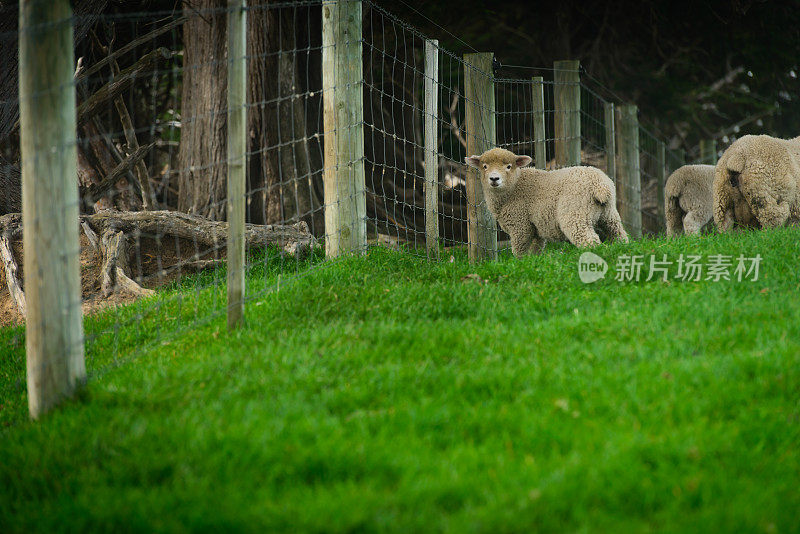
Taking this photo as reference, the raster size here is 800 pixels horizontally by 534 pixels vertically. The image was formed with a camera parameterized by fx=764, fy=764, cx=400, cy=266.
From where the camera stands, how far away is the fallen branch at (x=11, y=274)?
304 inches

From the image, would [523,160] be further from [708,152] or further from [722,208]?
[708,152]

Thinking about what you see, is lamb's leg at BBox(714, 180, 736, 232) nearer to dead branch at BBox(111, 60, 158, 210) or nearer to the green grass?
the green grass

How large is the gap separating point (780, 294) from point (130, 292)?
19.6 feet

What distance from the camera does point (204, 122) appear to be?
31.6 ft

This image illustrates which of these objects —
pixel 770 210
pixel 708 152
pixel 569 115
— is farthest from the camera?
pixel 708 152

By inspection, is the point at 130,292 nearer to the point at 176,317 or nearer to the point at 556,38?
the point at 176,317

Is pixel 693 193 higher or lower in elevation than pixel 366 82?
lower

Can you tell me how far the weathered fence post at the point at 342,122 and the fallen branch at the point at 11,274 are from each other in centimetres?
321

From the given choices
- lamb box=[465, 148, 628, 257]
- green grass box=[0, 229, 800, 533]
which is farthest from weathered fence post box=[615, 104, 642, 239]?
green grass box=[0, 229, 800, 533]

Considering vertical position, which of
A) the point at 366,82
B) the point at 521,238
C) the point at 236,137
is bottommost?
the point at 521,238

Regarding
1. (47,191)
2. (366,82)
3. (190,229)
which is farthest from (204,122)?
(47,191)

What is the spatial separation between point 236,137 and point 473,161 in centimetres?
375

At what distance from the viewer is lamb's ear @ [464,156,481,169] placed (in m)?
8.36

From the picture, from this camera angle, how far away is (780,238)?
751cm
